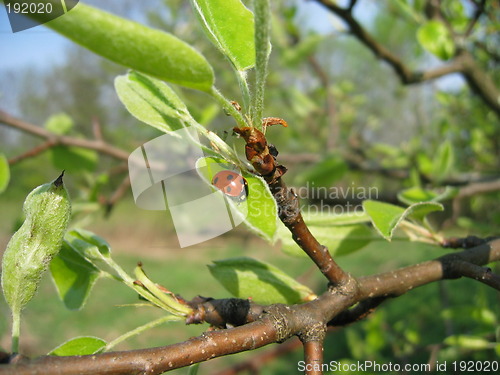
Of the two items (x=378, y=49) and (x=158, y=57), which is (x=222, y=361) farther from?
(x=158, y=57)

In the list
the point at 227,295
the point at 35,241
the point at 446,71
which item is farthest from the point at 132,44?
the point at 227,295

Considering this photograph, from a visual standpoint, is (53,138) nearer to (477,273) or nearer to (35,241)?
(35,241)

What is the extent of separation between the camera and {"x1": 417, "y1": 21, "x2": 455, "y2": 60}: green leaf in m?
0.99

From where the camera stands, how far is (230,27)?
0.37 metres

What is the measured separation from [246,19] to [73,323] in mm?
3892

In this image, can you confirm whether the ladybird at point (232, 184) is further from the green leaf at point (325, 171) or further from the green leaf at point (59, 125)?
the green leaf at point (59, 125)

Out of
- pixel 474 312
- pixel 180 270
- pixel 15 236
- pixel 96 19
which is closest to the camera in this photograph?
pixel 96 19

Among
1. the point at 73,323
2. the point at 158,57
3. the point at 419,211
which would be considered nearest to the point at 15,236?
the point at 158,57

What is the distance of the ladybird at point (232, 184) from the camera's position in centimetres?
37

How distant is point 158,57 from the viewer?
0.84ft

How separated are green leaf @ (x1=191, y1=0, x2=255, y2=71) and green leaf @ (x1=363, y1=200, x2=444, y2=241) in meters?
0.21

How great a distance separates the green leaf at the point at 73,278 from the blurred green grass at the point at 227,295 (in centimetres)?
24

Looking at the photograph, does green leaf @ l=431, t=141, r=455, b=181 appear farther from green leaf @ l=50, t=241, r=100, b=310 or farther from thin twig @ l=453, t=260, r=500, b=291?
green leaf @ l=50, t=241, r=100, b=310

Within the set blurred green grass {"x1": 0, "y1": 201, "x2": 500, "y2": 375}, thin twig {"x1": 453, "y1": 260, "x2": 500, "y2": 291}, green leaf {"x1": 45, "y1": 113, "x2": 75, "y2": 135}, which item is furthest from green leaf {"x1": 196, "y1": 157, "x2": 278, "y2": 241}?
green leaf {"x1": 45, "y1": 113, "x2": 75, "y2": 135}
